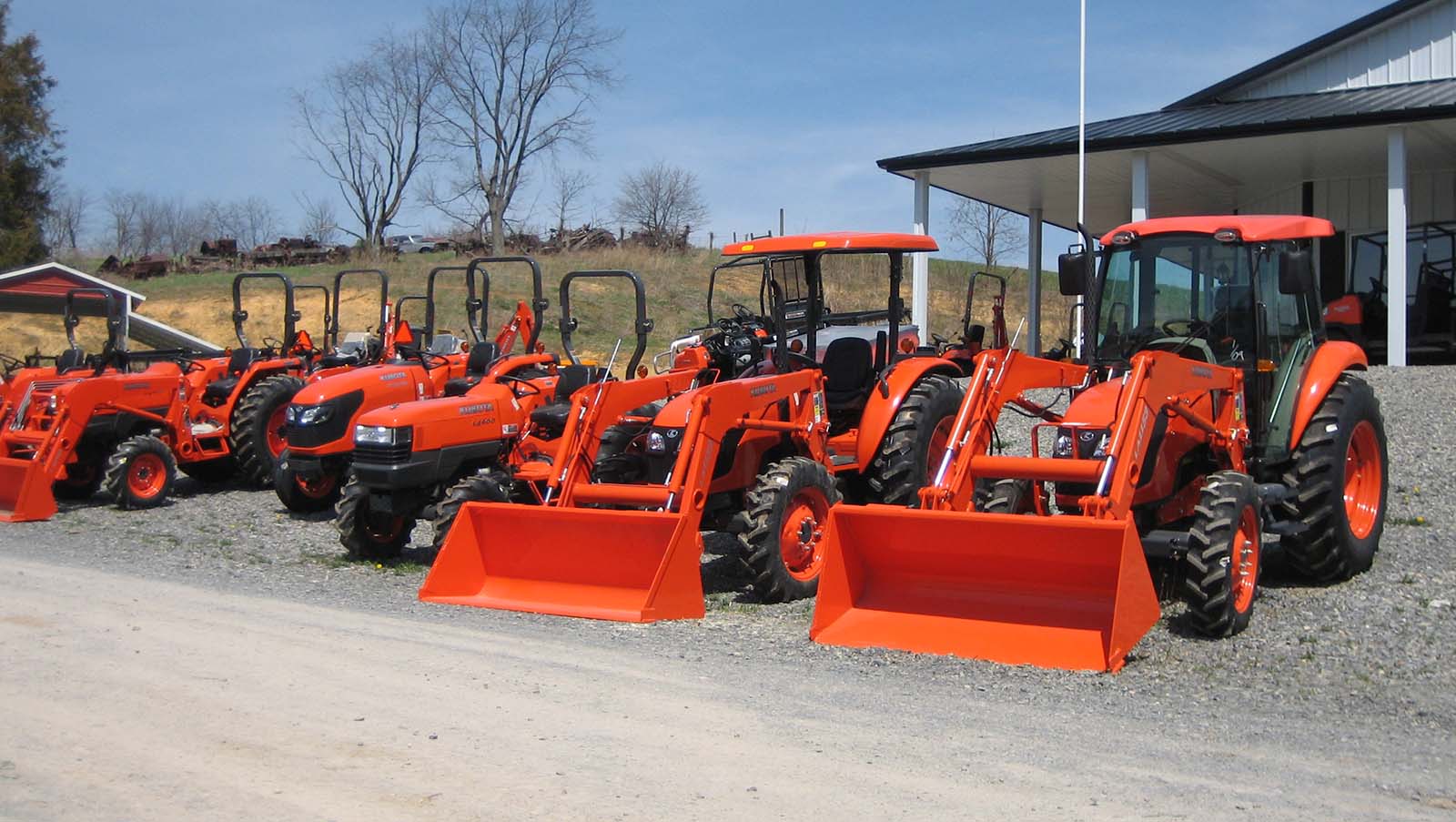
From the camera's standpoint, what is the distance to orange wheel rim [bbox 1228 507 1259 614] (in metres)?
6.85

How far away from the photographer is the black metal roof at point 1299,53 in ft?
66.0

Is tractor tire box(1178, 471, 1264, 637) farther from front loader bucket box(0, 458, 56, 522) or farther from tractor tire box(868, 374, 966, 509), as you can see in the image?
front loader bucket box(0, 458, 56, 522)

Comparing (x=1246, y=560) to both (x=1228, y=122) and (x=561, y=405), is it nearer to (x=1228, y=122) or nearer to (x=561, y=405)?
(x=561, y=405)

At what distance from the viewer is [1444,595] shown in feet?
25.5

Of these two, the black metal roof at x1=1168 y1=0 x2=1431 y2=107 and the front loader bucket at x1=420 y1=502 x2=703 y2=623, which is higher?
the black metal roof at x1=1168 y1=0 x2=1431 y2=107

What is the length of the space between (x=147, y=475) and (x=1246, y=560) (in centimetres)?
1062

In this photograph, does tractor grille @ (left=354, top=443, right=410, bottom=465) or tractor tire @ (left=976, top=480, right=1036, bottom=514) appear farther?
tractor grille @ (left=354, top=443, right=410, bottom=465)

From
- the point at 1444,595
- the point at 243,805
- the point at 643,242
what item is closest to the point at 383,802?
the point at 243,805

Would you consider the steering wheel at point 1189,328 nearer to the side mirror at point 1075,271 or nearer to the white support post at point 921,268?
the side mirror at point 1075,271

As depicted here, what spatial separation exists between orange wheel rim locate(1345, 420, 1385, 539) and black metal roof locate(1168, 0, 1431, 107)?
14.2 metres

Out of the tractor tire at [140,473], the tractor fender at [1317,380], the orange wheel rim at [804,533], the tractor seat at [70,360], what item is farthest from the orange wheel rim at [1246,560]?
the tractor seat at [70,360]

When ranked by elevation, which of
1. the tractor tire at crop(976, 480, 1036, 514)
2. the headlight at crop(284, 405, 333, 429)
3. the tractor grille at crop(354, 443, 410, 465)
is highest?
the headlight at crop(284, 405, 333, 429)

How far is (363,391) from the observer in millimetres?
11398

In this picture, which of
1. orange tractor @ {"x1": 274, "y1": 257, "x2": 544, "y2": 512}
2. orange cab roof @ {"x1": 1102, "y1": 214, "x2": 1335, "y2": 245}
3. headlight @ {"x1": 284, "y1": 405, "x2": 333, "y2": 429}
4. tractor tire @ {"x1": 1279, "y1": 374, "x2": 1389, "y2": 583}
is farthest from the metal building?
headlight @ {"x1": 284, "y1": 405, "x2": 333, "y2": 429}
